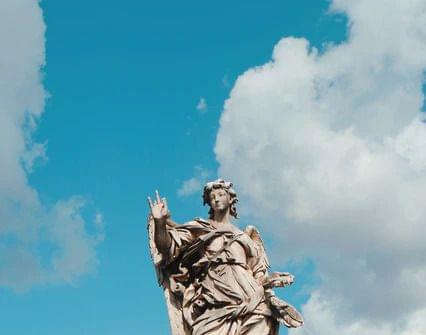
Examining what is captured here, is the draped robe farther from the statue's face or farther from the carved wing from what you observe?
the statue's face

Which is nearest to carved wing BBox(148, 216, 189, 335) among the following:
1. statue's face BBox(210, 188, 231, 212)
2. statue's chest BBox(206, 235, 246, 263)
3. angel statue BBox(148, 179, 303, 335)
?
angel statue BBox(148, 179, 303, 335)

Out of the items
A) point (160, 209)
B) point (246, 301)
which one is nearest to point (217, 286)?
point (246, 301)

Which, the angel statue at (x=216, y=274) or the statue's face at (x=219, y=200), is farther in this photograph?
the statue's face at (x=219, y=200)

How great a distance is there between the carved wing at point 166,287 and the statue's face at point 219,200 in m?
1.51

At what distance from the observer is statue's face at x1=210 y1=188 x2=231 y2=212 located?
16766mm

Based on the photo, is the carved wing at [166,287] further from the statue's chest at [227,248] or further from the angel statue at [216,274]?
the statue's chest at [227,248]

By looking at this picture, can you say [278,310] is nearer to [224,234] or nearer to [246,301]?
[246,301]

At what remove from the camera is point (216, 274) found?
15.7m

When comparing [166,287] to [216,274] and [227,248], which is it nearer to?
[216,274]

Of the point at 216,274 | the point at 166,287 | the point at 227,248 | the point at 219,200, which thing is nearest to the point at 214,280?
the point at 216,274

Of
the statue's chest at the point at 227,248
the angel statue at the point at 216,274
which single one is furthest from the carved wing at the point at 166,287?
the statue's chest at the point at 227,248

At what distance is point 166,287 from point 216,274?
111 centimetres

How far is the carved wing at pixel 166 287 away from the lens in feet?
51.0

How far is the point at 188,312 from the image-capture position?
50.8 feet
